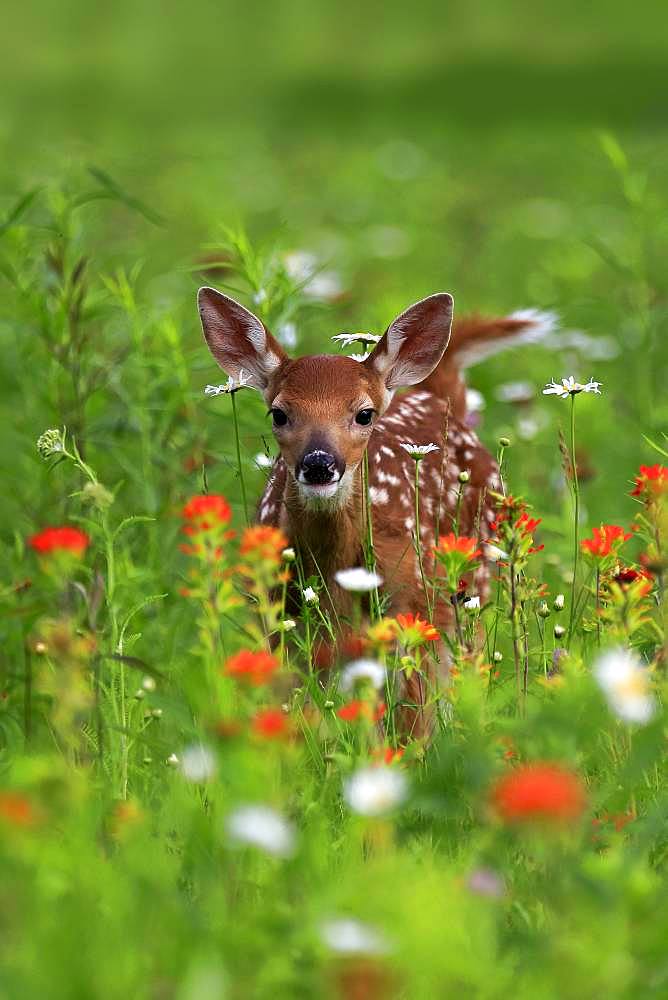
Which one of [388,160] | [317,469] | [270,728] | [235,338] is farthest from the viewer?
[388,160]

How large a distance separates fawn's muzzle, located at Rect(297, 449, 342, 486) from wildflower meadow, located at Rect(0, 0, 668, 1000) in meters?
0.13

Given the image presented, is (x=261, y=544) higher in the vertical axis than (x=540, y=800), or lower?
higher

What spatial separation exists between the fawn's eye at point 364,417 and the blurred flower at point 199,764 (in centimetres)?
146

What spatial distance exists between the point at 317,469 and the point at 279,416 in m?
0.34

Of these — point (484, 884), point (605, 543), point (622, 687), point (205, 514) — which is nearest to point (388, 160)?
point (605, 543)

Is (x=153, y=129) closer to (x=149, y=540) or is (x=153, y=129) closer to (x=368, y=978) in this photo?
(x=149, y=540)

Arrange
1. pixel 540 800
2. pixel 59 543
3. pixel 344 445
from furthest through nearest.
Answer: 1. pixel 344 445
2. pixel 59 543
3. pixel 540 800

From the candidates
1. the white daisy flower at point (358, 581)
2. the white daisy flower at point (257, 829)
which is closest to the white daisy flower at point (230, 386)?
the white daisy flower at point (358, 581)

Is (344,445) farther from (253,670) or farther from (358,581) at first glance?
(253,670)

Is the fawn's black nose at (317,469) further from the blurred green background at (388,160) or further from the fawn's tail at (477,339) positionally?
the fawn's tail at (477,339)

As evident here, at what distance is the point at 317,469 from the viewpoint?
3604 mm

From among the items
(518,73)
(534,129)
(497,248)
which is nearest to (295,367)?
(497,248)

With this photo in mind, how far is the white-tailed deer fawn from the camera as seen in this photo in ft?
12.5

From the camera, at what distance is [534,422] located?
6.05 meters
